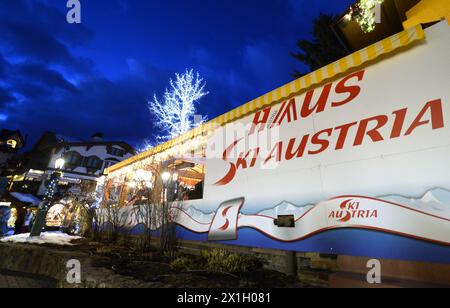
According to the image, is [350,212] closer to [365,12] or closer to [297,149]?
[297,149]

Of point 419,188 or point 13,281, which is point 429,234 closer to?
point 419,188

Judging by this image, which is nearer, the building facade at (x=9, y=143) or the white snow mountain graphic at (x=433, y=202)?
the white snow mountain graphic at (x=433, y=202)

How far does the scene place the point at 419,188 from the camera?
2.74 m

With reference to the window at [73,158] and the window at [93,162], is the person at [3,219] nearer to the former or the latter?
the window at [73,158]

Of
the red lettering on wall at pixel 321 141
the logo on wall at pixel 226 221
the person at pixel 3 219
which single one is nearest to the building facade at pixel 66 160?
the person at pixel 3 219

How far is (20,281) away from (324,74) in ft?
27.2

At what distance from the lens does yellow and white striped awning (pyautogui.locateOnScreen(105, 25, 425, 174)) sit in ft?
10.5

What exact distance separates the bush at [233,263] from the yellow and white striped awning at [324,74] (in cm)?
298

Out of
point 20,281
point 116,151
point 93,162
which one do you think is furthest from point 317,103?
point 116,151

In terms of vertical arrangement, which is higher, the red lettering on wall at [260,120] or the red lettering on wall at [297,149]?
the red lettering on wall at [260,120]

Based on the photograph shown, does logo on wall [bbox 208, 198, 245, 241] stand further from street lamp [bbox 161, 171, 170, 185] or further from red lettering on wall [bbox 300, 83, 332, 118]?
red lettering on wall [bbox 300, 83, 332, 118]

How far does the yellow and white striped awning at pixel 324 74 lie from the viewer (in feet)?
10.5

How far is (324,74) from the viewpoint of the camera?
12.8 ft
